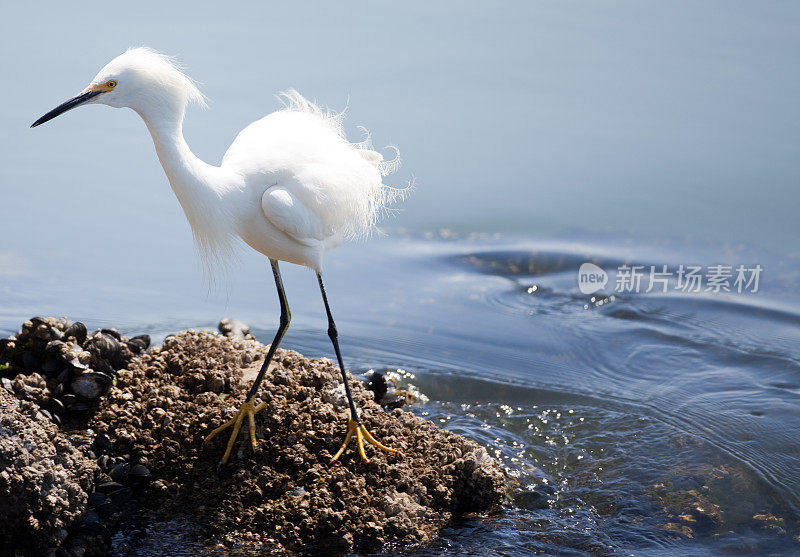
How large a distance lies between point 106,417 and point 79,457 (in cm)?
40

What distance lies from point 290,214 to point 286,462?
114cm

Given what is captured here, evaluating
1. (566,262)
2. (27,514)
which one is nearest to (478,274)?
(566,262)

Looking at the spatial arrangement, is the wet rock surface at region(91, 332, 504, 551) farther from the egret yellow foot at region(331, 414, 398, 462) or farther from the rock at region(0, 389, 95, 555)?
the rock at region(0, 389, 95, 555)

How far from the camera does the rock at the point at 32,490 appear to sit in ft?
11.0

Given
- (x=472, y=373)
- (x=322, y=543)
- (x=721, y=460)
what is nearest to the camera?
(x=322, y=543)

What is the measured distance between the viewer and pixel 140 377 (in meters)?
4.38

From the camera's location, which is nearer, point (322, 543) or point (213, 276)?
point (322, 543)

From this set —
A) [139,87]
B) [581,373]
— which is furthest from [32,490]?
[581,373]

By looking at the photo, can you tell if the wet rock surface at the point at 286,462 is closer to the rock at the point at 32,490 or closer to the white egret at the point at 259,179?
the white egret at the point at 259,179

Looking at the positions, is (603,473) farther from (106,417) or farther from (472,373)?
(106,417)

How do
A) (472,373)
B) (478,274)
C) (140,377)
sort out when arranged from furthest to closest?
(478,274) → (472,373) → (140,377)

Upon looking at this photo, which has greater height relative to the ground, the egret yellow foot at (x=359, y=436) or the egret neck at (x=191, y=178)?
the egret neck at (x=191, y=178)

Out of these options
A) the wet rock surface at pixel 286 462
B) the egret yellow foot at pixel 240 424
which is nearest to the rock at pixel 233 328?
the wet rock surface at pixel 286 462

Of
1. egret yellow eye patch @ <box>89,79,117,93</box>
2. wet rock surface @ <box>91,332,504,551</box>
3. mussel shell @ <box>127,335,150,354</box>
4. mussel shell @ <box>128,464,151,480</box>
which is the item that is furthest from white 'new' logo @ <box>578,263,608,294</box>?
egret yellow eye patch @ <box>89,79,117,93</box>
